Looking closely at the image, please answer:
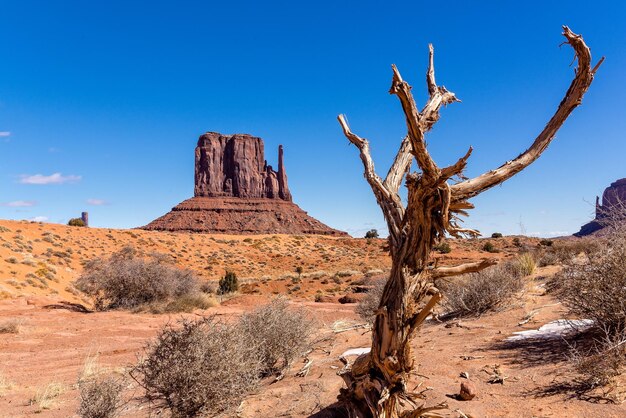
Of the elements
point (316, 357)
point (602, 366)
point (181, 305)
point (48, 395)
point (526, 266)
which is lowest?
→ point (48, 395)

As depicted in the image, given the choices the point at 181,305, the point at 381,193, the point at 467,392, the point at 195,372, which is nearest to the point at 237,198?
the point at 181,305

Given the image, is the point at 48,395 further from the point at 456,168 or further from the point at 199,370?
the point at 456,168

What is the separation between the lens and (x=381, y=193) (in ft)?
15.0

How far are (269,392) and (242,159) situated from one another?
4338 inches

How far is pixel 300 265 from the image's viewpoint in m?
45.1

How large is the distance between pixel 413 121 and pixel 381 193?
3.86 feet

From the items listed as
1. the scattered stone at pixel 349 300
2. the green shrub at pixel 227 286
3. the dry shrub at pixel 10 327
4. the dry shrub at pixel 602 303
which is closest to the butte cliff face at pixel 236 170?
the green shrub at pixel 227 286

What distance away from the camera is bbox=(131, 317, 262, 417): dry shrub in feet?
18.3

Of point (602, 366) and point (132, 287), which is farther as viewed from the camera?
point (132, 287)

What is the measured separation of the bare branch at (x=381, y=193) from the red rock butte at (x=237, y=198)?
79434 mm

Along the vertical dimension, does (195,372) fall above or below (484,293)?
below

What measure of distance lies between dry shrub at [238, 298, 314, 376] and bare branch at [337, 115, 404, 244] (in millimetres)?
3801

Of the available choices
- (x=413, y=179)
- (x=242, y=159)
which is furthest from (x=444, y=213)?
(x=242, y=159)

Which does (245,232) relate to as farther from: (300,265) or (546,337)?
Answer: (546,337)
